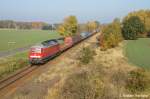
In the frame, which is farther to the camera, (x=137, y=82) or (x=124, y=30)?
(x=124, y=30)

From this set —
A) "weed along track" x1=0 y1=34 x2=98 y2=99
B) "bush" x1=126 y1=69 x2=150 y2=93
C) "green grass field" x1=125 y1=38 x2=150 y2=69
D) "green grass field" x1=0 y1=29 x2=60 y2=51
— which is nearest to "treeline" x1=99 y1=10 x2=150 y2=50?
"green grass field" x1=125 y1=38 x2=150 y2=69

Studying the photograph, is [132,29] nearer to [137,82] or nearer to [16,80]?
[16,80]

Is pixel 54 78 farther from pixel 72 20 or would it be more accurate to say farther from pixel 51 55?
pixel 72 20

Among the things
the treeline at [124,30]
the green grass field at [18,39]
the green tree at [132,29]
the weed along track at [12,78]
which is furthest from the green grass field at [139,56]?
the green tree at [132,29]

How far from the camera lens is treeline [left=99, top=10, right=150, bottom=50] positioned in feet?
194

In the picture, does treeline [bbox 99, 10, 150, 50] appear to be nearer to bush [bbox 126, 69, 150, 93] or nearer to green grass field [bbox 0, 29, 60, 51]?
green grass field [bbox 0, 29, 60, 51]

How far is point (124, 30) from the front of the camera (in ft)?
326

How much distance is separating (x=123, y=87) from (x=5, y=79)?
11.2 m

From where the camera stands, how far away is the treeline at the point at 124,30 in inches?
2324

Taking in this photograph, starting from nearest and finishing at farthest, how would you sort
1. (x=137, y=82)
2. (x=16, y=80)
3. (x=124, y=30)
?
1. (x=137, y=82)
2. (x=16, y=80)
3. (x=124, y=30)

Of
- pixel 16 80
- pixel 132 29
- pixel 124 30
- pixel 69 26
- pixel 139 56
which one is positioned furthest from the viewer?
pixel 69 26

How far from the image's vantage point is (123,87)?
61.6ft

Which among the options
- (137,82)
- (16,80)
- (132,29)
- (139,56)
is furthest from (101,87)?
(132,29)

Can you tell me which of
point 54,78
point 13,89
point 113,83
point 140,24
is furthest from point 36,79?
point 140,24
